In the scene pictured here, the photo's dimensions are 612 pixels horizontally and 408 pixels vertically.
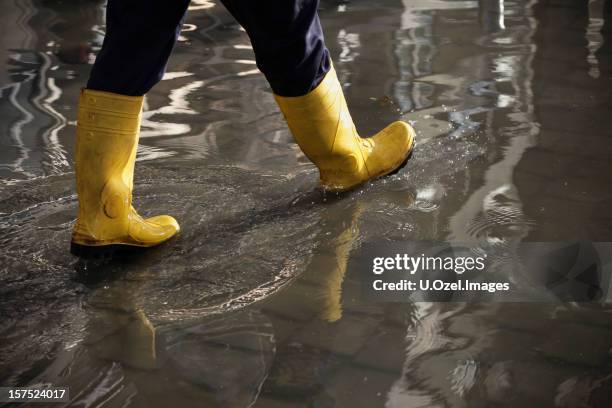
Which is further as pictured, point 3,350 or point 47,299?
point 47,299

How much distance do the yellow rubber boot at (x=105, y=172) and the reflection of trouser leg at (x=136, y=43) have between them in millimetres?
38

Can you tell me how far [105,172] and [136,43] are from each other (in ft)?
1.09

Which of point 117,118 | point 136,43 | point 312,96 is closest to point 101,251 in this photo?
point 117,118

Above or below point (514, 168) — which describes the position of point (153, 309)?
above

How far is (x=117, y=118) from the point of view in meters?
2.24

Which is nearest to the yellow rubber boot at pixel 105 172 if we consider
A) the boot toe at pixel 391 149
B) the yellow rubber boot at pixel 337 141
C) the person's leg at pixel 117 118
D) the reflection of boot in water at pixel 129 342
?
the person's leg at pixel 117 118

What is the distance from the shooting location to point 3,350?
6.27 ft

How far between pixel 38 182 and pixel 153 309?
92cm

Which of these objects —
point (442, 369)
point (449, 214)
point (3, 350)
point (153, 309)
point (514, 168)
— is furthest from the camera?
point (514, 168)

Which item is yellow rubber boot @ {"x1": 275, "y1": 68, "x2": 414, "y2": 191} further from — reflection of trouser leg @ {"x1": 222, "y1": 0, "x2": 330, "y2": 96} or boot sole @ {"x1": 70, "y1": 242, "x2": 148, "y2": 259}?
boot sole @ {"x1": 70, "y1": 242, "x2": 148, "y2": 259}

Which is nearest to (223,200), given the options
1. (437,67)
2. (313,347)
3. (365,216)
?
(365,216)

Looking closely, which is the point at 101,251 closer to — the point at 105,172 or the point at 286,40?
the point at 105,172

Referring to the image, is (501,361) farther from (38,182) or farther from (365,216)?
(38,182)

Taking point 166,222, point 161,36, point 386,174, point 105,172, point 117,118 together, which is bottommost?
point 386,174
